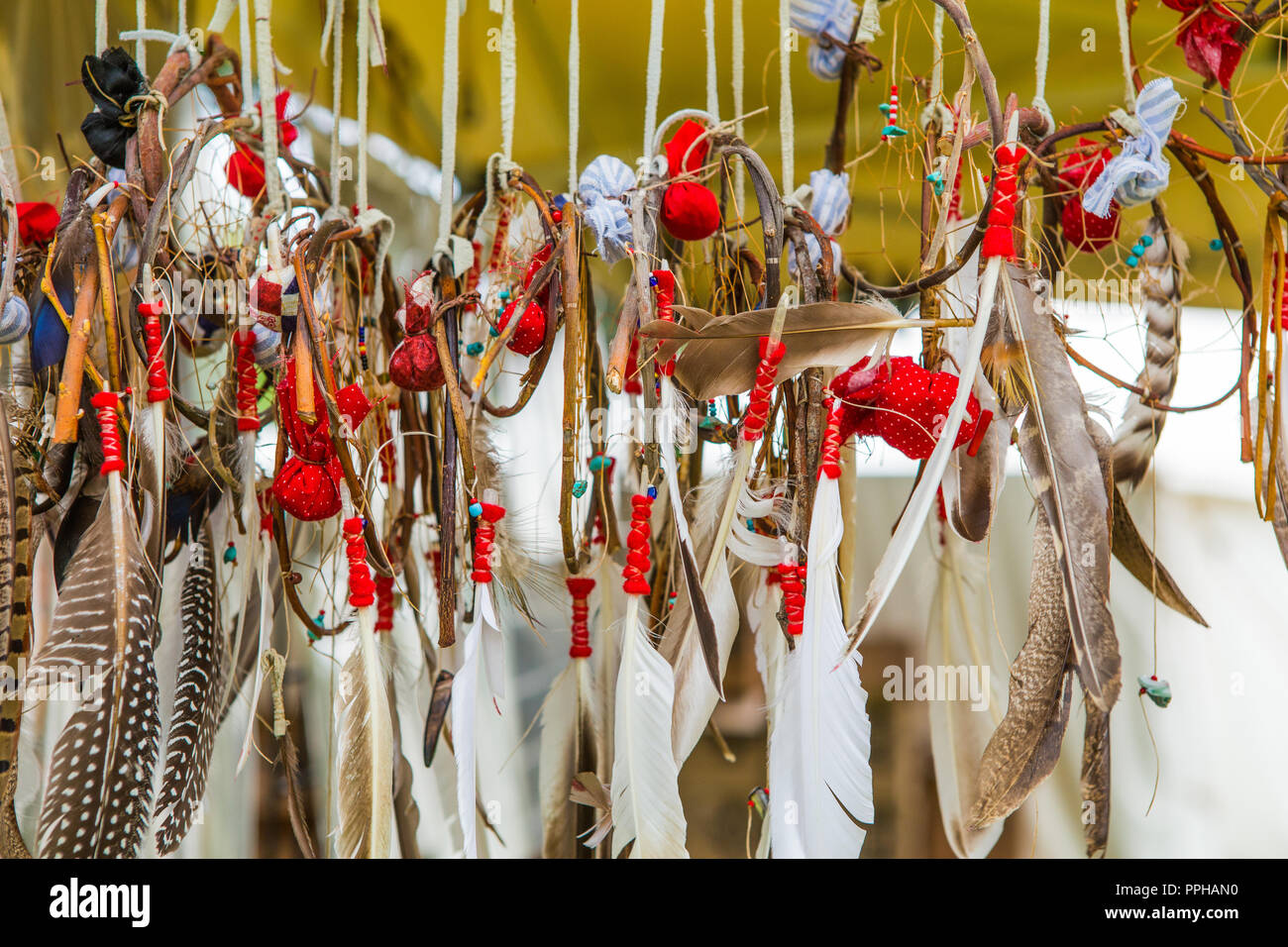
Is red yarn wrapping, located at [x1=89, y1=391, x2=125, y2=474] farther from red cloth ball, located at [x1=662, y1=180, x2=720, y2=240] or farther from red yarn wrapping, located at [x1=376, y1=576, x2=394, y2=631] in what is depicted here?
red cloth ball, located at [x1=662, y1=180, x2=720, y2=240]

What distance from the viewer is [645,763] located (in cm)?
69

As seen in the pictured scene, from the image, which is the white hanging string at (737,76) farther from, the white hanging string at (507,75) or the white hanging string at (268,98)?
the white hanging string at (268,98)

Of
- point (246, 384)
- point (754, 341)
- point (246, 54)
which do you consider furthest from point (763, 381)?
point (246, 54)

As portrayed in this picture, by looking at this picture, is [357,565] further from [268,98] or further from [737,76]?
[737,76]

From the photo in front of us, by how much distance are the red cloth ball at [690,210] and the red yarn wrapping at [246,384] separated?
1.27ft

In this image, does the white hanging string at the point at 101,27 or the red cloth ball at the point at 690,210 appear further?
the white hanging string at the point at 101,27

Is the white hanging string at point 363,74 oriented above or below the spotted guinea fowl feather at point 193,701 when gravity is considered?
above

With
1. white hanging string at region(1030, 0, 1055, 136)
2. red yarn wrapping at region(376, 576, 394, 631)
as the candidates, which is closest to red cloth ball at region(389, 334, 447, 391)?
red yarn wrapping at region(376, 576, 394, 631)

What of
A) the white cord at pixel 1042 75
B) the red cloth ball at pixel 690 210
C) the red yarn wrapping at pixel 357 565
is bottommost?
the red yarn wrapping at pixel 357 565

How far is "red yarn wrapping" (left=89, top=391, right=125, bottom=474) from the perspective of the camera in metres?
0.69

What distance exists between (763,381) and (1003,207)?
218 millimetres

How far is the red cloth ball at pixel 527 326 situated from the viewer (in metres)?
0.70

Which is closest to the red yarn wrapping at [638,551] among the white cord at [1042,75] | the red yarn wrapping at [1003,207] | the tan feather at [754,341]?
the tan feather at [754,341]

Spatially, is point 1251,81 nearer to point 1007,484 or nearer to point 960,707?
point 1007,484
